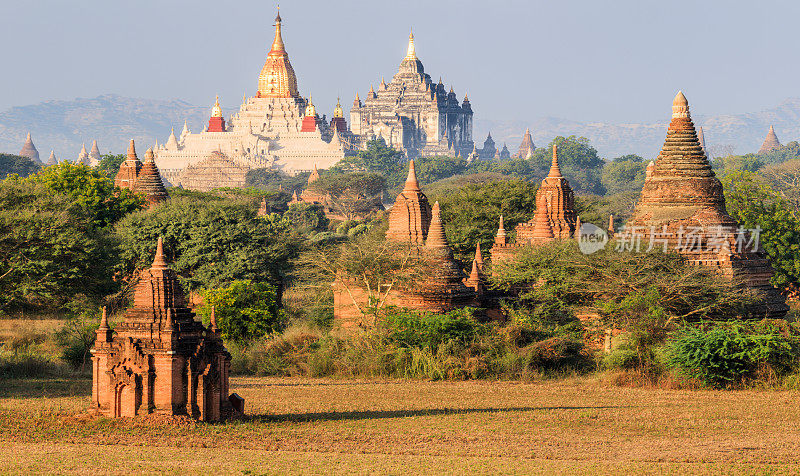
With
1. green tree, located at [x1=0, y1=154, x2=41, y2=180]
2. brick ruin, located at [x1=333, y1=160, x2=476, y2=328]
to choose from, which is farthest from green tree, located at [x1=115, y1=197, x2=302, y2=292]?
green tree, located at [x1=0, y1=154, x2=41, y2=180]

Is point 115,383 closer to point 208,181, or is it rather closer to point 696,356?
point 696,356

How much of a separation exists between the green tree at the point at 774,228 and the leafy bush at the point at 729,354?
67.9ft

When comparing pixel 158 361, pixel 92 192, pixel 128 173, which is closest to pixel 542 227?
pixel 92 192

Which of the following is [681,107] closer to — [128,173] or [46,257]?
[46,257]

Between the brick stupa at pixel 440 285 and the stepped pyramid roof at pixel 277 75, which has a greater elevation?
the stepped pyramid roof at pixel 277 75

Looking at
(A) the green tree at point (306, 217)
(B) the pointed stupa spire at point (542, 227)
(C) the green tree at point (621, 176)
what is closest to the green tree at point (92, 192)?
(B) the pointed stupa spire at point (542, 227)

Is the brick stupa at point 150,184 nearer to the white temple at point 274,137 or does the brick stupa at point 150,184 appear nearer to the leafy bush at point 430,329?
the leafy bush at point 430,329

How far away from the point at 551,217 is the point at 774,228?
10.9m

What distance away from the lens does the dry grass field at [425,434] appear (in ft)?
65.2

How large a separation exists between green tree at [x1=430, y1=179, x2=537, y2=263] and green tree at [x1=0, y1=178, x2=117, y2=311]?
1380 cm

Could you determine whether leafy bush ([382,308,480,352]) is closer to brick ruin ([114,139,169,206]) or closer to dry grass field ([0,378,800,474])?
dry grass field ([0,378,800,474])

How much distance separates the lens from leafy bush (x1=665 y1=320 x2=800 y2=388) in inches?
1164

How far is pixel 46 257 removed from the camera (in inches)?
1586

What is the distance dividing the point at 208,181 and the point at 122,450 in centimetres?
13604
